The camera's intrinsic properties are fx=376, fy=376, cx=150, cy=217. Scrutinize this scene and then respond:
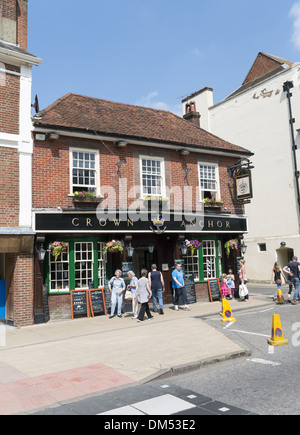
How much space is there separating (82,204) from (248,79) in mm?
20971

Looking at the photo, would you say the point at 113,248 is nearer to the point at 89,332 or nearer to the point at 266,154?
the point at 89,332

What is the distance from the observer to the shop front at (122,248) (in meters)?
12.7

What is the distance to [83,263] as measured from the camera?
13.5m

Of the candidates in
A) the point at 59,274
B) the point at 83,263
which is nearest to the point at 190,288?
the point at 83,263

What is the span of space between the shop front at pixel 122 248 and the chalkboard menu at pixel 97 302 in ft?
0.90

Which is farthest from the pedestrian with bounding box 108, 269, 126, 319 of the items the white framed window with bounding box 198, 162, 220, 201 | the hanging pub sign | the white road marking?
the hanging pub sign

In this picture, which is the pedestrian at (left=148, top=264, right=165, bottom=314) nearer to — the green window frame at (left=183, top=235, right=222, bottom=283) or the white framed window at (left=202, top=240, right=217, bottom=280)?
the green window frame at (left=183, top=235, right=222, bottom=283)

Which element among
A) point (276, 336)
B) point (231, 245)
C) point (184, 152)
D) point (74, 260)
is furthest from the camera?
point (231, 245)

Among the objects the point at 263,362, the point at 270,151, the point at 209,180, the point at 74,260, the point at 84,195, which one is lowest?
the point at 263,362

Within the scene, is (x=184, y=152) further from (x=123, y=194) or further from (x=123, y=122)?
(x=123, y=194)

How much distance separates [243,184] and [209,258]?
3.55m

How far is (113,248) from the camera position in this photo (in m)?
13.4
